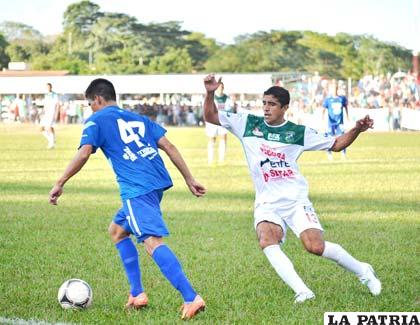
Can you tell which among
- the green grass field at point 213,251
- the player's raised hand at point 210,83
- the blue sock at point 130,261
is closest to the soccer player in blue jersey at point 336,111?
the green grass field at point 213,251

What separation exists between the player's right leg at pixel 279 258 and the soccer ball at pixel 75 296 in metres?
1.47

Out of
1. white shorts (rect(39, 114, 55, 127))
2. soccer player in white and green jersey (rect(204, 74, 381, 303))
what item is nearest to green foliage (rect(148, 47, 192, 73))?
white shorts (rect(39, 114, 55, 127))

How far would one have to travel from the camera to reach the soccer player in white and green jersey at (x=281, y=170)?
8.03 meters

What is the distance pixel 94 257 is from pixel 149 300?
7.34 feet

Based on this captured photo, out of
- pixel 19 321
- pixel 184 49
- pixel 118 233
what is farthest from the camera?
pixel 184 49

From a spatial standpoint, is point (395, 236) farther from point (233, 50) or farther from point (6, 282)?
point (233, 50)

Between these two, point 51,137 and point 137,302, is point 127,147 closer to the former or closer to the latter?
point 137,302

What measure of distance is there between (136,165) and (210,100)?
41.8 inches

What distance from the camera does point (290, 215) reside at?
811 centimetres

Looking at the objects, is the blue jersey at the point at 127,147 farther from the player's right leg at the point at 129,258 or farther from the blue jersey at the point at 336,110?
the blue jersey at the point at 336,110

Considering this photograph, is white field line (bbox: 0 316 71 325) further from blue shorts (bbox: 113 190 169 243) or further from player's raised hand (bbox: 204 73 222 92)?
player's raised hand (bbox: 204 73 222 92)

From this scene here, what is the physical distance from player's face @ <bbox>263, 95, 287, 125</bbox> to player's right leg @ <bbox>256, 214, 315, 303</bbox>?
0.83 metres

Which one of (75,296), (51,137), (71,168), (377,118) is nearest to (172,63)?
(377,118)

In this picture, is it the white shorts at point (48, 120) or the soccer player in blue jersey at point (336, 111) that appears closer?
the soccer player in blue jersey at point (336, 111)
